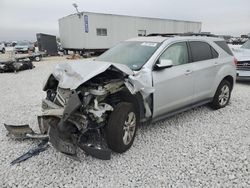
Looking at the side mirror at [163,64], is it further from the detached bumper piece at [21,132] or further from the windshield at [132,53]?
the detached bumper piece at [21,132]

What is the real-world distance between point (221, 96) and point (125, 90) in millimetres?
2965

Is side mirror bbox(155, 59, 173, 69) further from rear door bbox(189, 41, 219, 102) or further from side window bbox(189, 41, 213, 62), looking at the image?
side window bbox(189, 41, 213, 62)

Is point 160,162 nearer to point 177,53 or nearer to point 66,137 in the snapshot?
point 66,137

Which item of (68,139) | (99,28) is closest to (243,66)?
(68,139)

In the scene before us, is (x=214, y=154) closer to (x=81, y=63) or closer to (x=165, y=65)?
(x=165, y=65)

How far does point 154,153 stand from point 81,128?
3.84 ft

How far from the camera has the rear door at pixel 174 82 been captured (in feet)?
13.0

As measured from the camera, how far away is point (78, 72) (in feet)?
10.9

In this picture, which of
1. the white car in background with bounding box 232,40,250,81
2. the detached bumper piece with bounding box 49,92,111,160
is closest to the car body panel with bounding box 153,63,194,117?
the detached bumper piece with bounding box 49,92,111,160

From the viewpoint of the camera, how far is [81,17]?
20047mm

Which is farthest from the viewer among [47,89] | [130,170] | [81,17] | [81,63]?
[81,17]

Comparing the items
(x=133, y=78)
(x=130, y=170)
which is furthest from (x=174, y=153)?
(x=133, y=78)

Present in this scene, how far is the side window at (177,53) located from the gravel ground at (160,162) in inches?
48.0

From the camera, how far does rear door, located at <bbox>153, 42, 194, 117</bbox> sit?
3.97 metres
